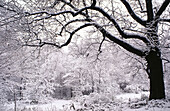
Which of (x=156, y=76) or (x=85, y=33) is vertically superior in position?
(x=85, y=33)

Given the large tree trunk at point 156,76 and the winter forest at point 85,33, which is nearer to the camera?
the winter forest at point 85,33

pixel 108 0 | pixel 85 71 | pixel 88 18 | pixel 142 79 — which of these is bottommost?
pixel 142 79

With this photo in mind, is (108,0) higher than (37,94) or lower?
higher

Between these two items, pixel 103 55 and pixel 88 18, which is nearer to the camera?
pixel 88 18

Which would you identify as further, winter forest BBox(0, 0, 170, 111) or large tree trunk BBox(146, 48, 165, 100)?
large tree trunk BBox(146, 48, 165, 100)

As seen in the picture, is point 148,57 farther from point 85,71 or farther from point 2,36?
point 85,71

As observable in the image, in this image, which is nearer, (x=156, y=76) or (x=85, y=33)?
(x=156, y=76)

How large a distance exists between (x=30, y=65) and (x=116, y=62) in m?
10.5

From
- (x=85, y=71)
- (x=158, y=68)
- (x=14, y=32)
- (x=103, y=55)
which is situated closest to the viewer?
(x=14, y=32)

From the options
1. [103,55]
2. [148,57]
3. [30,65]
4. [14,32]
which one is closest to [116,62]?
[103,55]

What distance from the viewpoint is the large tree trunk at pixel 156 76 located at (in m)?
6.27

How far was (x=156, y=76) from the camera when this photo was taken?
252 inches

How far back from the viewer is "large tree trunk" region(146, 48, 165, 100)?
6.27m

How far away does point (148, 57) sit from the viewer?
6727 millimetres
